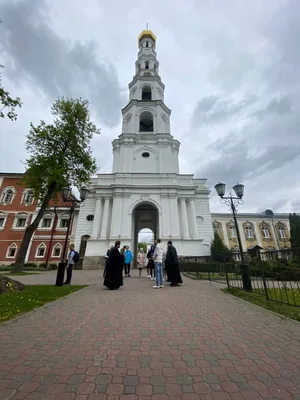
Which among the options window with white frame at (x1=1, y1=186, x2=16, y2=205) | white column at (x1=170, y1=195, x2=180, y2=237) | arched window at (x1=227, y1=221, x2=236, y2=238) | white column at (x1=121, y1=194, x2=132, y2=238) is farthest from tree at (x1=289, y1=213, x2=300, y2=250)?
window with white frame at (x1=1, y1=186, x2=16, y2=205)

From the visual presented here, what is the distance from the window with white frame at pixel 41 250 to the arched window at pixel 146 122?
79.7ft

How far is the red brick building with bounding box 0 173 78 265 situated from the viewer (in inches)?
994

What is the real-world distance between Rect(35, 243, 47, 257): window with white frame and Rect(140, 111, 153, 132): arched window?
24.3m

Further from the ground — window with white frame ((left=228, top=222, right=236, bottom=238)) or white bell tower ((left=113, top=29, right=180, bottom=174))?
white bell tower ((left=113, top=29, right=180, bottom=174))

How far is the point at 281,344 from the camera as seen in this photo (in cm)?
281

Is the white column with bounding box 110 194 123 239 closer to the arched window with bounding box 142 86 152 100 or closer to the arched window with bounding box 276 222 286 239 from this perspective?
the arched window with bounding box 142 86 152 100

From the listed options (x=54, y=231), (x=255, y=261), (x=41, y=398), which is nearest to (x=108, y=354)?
(x=41, y=398)

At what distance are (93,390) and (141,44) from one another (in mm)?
57129

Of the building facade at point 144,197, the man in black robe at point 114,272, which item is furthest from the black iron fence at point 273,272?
the building facade at point 144,197

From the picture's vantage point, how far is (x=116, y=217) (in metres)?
22.1

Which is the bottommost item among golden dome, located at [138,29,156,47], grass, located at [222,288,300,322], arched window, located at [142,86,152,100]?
grass, located at [222,288,300,322]

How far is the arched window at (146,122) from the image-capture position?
104ft

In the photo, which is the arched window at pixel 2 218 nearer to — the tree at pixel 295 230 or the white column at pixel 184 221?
the white column at pixel 184 221

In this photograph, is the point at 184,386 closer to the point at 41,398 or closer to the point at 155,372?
the point at 155,372
